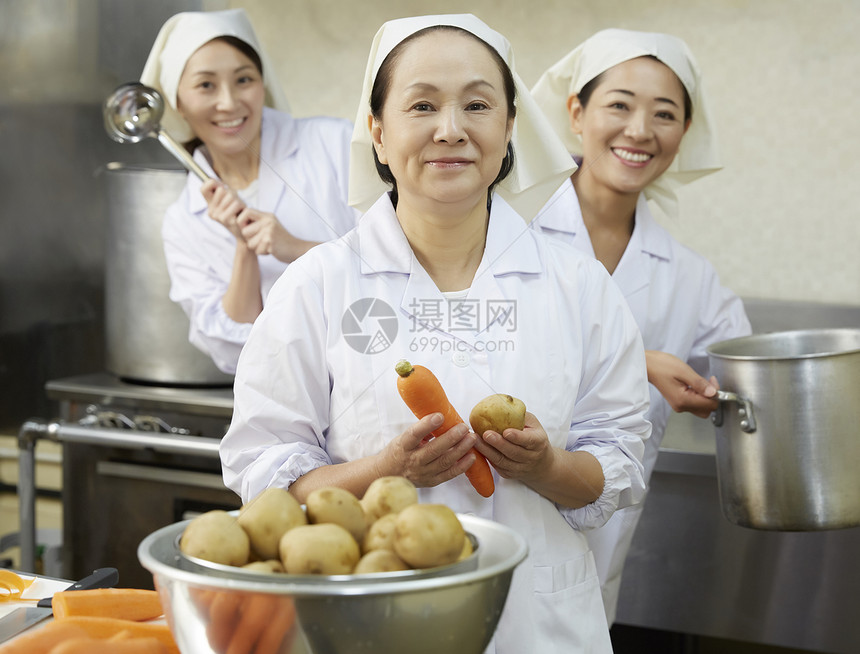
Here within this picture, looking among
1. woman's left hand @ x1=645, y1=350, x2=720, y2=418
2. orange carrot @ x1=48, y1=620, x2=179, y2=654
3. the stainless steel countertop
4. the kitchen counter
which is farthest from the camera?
the stainless steel countertop

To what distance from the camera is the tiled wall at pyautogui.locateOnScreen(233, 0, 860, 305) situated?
1806mm

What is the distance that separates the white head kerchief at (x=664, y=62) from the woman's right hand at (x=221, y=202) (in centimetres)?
49

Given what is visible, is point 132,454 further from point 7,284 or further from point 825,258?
point 825,258

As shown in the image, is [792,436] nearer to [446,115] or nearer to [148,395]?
[446,115]

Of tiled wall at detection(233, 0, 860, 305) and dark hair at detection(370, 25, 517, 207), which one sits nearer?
dark hair at detection(370, 25, 517, 207)

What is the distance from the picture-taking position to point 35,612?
2.74 ft

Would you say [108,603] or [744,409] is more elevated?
[744,409]

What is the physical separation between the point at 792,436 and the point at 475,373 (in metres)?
0.49

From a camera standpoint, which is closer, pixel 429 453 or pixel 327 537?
pixel 327 537

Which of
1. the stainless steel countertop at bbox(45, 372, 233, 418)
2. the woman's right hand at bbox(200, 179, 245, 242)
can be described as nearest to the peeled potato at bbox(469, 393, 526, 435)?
the woman's right hand at bbox(200, 179, 245, 242)

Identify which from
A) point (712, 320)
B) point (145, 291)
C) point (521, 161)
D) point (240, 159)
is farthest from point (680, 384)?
point (145, 291)

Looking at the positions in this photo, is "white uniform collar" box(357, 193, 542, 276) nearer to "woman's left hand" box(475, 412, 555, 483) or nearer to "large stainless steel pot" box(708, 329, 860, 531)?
"woman's left hand" box(475, 412, 555, 483)

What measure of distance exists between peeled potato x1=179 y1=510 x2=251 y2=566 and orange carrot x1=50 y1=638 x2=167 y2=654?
174 mm

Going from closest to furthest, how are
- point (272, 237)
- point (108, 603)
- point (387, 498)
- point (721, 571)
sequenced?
point (387, 498) → point (108, 603) → point (272, 237) → point (721, 571)
